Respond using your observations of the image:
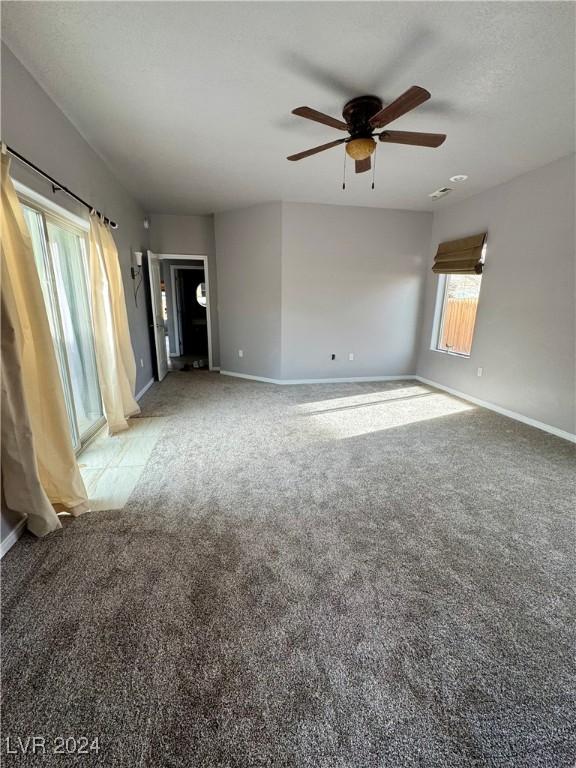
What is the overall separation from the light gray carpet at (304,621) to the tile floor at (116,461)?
5.0 inches

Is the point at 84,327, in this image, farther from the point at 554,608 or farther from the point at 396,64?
the point at 554,608

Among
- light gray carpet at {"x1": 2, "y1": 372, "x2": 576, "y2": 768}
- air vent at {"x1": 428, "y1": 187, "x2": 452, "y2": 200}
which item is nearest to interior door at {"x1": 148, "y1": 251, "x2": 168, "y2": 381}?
light gray carpet at {"x1": 2, "y1": 372, "x2": 576, "y2": 768}

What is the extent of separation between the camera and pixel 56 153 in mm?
2346

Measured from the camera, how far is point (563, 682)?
1170 mm

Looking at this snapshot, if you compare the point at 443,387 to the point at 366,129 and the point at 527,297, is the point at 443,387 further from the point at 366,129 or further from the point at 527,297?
the point at 366,129

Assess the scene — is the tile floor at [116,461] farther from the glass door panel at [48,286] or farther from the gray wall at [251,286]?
the gray wall at [251,286]

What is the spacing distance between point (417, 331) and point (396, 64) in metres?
4.08

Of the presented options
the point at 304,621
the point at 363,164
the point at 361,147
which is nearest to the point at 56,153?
the point at 361,147

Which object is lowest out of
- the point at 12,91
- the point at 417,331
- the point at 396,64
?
the point at 417,331

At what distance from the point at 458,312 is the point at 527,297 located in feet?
3.87

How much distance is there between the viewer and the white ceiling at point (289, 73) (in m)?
1.57

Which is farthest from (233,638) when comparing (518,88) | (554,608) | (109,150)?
(109,150)

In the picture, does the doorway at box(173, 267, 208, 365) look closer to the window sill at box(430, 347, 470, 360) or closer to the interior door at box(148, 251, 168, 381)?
the interior door at box(148, 251, 168, 381)

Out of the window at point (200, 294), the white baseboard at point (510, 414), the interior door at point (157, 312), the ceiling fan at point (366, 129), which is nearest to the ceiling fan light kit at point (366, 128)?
the ceiling fan at point (366, 129)
